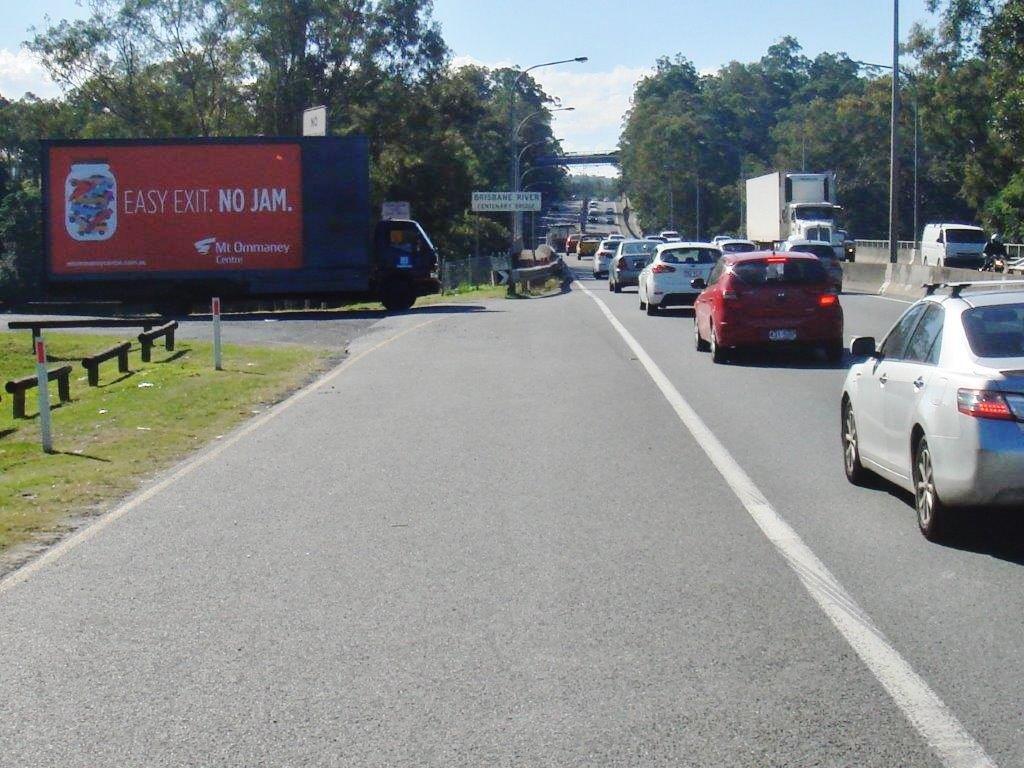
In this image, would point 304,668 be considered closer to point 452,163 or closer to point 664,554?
point 664,554

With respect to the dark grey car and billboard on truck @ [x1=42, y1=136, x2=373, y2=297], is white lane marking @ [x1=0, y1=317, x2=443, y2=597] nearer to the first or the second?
billboard on truck @ [x1=42, y1=136, x2=373, y2=297]

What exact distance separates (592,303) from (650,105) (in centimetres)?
12523

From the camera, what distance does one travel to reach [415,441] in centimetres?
1328

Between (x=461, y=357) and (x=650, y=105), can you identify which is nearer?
(x=461, y=357)

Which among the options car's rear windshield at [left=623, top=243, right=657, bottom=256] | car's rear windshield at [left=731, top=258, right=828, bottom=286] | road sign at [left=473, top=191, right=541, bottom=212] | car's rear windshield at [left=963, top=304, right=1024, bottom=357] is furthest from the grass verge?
road sign at [left=473, top=191, right=541, bottom=212]

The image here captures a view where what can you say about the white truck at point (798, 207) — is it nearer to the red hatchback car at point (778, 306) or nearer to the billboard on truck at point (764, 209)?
the billboard on truck at point (764, 209)

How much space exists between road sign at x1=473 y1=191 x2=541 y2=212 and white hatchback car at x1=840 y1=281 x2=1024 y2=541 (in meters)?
36.3

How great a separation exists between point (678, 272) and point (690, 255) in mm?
483

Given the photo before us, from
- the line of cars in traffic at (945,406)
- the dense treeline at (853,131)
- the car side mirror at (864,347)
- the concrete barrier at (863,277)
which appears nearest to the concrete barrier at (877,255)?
the dense treeline at (853,131)

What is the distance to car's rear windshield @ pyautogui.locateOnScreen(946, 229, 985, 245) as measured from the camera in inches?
2337

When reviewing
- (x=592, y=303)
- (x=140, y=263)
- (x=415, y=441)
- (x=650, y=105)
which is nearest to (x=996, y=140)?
(x=592, y=303)

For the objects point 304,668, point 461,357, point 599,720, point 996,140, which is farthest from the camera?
point 996,140

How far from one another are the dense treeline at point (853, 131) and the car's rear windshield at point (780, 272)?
110ft

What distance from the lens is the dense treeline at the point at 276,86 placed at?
64.0 m
